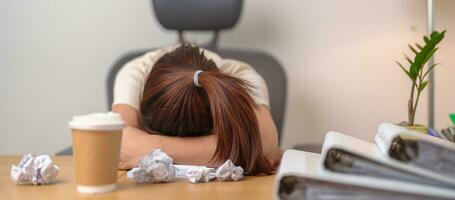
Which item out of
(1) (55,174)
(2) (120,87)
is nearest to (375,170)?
(1) (55,174)

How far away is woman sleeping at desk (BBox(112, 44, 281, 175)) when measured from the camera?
3.11ft

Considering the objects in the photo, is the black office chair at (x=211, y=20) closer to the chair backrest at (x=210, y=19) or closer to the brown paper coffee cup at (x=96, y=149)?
the chair backrest at (x=210, y=19)

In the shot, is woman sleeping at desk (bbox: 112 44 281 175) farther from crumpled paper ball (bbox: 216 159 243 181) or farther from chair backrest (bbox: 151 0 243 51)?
chair backrest (bbox: 151 0 243 51)

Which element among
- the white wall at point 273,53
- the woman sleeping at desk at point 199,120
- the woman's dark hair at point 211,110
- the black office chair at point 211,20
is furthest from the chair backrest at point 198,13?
the woman's dark hair at point 211,110

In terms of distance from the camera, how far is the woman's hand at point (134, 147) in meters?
1.01

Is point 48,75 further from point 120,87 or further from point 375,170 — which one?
point 375,170

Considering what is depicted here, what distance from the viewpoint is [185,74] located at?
39.7 inches

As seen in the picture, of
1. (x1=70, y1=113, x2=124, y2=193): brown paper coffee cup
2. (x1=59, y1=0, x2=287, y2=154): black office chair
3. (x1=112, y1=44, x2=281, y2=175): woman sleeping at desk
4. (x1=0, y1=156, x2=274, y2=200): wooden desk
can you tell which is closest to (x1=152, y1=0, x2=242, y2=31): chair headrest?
(x1=59, y1=0, x2=287, y2=154): black office chair

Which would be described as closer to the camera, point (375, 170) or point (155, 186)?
point (375, 170)

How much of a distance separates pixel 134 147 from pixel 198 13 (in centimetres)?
94

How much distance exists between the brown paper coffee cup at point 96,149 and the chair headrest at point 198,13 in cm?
121

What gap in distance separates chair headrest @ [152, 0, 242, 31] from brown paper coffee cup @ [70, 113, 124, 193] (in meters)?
1.21

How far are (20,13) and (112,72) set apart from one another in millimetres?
551

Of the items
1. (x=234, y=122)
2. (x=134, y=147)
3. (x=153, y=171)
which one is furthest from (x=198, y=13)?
(x=153, y=171)
